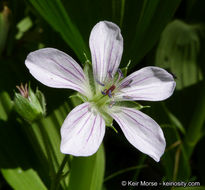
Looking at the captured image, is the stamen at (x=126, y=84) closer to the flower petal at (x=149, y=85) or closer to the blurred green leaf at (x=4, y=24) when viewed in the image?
the flower petal at (x=149, y=85)

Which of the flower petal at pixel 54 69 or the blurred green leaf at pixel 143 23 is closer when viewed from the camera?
the flower petal at pixel 54 69

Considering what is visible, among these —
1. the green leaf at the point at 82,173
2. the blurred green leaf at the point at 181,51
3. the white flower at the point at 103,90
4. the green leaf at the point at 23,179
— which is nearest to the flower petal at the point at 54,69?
the white flower at the point at 103,90

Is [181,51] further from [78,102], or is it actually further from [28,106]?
[28,106]

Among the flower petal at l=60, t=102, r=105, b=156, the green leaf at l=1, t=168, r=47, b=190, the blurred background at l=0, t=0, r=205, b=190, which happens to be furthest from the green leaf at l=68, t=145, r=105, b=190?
the flower petal at l=60, t=102, r=105, b=156

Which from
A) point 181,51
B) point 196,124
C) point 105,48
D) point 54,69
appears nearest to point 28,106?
point 54,69

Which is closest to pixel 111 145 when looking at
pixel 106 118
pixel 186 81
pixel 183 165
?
pixel 183 165

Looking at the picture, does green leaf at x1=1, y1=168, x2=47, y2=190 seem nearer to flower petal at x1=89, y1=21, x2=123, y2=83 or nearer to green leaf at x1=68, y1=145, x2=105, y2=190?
green leaf at x1=68, y1=145, x2=105, y2=190
